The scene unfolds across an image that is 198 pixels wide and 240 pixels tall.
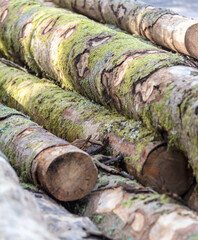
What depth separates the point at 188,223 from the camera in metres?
2.12

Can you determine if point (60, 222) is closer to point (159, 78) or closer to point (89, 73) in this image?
point (159, 78)

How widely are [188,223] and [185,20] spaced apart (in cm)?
338

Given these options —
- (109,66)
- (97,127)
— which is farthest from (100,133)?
(109,66)

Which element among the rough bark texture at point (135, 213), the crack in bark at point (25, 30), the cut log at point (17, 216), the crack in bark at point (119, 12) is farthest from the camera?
the crack in bark at point (119, 12)

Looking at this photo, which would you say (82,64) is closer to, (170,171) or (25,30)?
→ (25,30)

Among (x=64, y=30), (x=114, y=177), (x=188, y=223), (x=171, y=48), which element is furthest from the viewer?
(x=171, y=48)

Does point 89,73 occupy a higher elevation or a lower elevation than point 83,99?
higher

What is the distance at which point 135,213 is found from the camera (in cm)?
235

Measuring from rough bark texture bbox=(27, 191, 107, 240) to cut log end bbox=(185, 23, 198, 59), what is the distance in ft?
9.52

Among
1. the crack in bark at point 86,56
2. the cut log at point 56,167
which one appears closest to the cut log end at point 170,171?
the cut log at point 56,167

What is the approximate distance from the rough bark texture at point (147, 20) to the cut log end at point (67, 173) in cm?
265

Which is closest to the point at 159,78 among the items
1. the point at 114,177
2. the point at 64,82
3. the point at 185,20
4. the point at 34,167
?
the point at 114,177

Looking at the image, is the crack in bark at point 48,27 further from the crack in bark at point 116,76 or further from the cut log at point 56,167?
the cut log at point 56,167

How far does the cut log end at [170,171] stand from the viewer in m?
2.75
